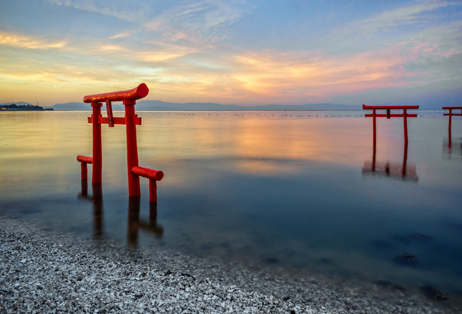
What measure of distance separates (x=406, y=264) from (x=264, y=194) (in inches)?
144

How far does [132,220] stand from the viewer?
5785 millimetres

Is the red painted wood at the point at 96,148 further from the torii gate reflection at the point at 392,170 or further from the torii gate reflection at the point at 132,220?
the torii gate reflection at the point at 392,170

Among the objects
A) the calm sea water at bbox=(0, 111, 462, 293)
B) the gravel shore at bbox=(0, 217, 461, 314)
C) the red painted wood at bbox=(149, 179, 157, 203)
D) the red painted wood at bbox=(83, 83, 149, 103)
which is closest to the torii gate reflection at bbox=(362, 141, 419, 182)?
the calm sea water at bbox=(0, 111, 462, 293)

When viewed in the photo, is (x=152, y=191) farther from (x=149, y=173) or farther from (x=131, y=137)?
(x=131, y=137)

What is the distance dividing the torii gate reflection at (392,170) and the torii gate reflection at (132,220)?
682 centimetres

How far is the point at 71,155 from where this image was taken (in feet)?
43.9

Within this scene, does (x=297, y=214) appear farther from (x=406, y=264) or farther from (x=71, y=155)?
(x=71, y=155)

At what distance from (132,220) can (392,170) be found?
8.39m

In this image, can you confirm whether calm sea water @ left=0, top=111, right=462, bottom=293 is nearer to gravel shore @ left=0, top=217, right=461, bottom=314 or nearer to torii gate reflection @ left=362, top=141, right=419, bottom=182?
torii gate reflection @ left=362, top=141, right=419, bottom=182

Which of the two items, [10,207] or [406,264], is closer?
[406,264]

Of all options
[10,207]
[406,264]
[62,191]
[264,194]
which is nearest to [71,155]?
[62,191]

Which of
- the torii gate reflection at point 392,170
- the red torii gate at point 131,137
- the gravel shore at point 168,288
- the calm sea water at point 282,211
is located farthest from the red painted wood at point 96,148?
the torii gate reflection at point 392,170

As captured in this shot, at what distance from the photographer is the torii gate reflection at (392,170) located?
9.35 meters

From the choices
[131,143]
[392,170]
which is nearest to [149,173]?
[131,143]
